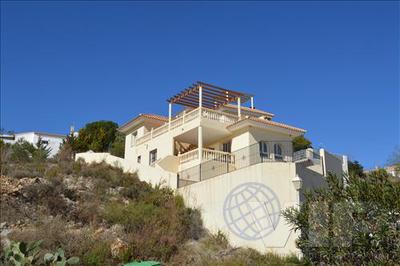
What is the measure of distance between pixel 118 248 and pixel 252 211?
6.21 metres

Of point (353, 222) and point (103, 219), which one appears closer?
point (353, 222)

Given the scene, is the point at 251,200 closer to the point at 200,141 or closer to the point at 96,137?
the point at 200,141

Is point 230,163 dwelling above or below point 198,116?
below

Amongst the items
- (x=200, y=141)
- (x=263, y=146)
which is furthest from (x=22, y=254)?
(x=263, y=146)

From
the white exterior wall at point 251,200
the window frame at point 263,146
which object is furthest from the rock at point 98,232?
the window frame at point 263,146

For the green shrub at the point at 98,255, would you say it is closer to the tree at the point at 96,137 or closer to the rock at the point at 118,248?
the rock at the point at 118,248

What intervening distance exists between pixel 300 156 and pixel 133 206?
984 cm

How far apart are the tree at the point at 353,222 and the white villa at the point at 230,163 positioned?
4927 millimetres

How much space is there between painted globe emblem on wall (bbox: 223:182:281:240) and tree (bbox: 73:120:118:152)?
23.5 meters

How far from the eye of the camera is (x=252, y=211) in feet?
66.5

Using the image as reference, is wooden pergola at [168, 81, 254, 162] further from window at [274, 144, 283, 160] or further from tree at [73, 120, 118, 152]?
tree at [73, 120, 118, 152]

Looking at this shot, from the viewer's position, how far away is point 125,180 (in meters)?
25.3

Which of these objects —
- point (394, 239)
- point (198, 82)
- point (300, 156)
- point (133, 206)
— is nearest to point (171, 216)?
point (133, 206)

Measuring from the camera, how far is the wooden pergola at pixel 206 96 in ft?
97.6
